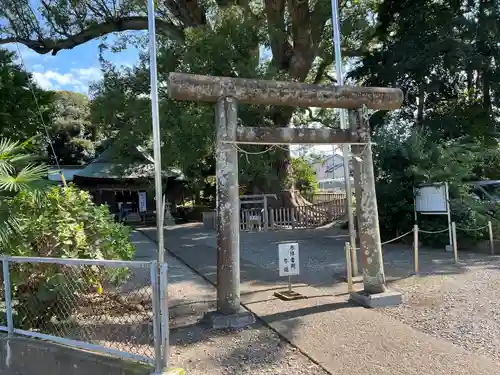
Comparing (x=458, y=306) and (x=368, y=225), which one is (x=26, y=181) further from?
(x=458, y=306)

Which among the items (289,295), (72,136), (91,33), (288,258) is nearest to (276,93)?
(288,258)

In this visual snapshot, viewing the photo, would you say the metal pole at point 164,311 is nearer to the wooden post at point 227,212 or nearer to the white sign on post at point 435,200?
the wooden post at point 227,212

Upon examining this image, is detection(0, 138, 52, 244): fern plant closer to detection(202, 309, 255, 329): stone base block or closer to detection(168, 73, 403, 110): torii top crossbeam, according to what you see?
detection(168, 73, 403, 110): torii top crossbeam

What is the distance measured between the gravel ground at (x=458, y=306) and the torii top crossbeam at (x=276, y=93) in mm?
3193

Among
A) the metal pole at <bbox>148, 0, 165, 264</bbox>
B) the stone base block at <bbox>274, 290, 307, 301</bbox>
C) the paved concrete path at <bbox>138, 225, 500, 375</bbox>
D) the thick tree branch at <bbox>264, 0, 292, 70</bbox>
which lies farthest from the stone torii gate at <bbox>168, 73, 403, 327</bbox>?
the thick tree branch at <bbox>264, 0, 292, 70</bbox>

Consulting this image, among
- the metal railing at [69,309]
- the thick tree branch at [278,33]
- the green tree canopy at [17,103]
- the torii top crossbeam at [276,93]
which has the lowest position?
the metal railing at [69,309]

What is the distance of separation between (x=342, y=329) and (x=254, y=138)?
2.86 meters

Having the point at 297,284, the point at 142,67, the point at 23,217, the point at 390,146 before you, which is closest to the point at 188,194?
the point at 142,67

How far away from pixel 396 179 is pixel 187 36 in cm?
821

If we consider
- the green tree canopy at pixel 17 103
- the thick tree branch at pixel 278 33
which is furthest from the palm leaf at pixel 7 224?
the green tree canopy at pixel 17 103

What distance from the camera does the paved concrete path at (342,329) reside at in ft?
15.1

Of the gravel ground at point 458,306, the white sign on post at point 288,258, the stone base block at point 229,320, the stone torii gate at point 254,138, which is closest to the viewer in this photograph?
the gravel ground at point 458,306

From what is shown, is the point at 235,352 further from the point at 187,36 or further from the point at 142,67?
the point at 142,67

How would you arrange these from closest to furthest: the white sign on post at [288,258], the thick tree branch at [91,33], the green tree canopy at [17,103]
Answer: the white sign on post at [288,258], the green tree canopy at [17,103], the thick tree branch at [91,33]
